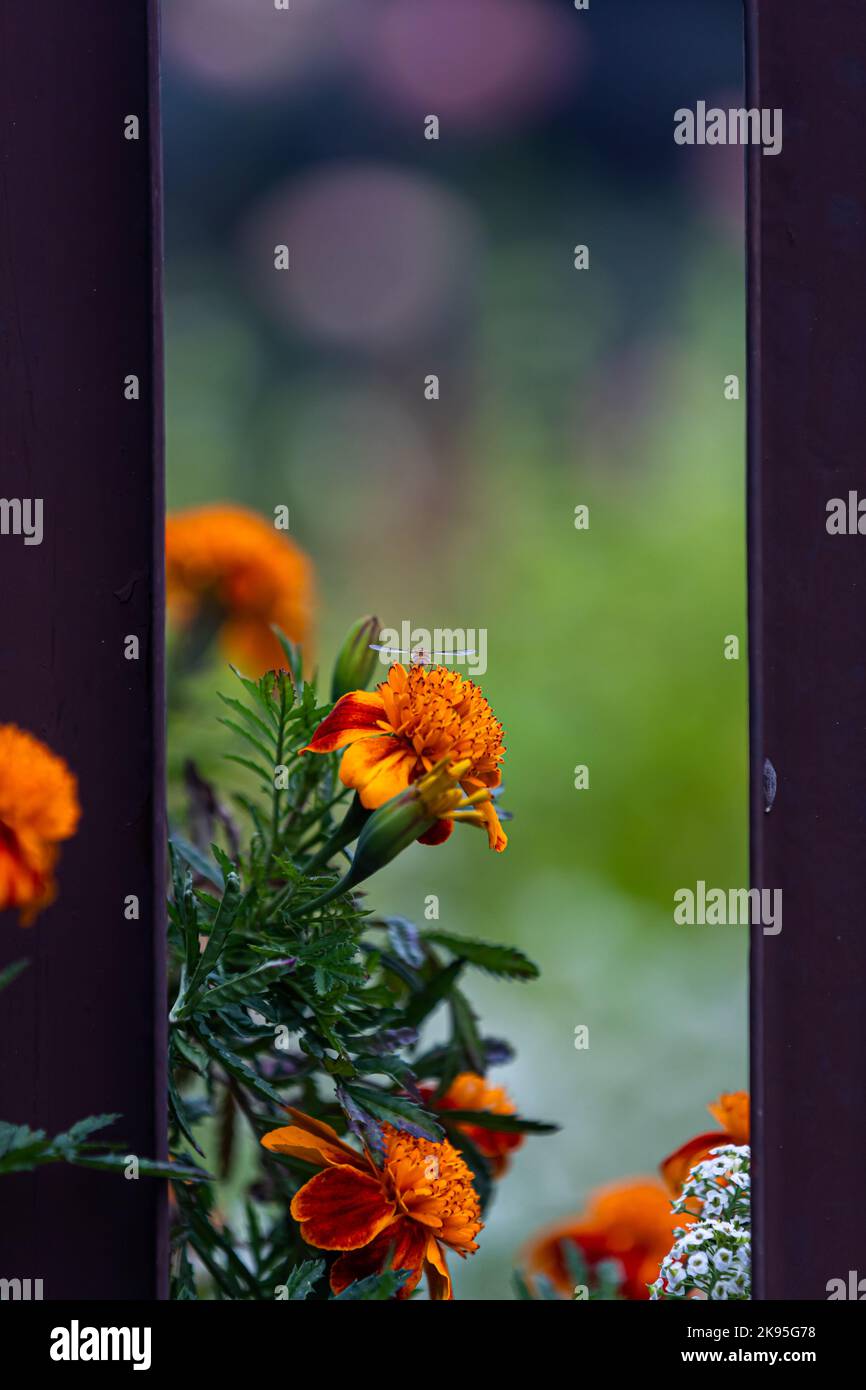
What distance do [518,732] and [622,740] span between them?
6.7 inches

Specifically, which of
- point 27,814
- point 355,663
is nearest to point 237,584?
point 355,663

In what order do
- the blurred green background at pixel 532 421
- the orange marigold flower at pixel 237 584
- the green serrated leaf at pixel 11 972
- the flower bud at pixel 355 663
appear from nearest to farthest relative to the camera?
the green serrated leaf at pixel 11 972 → the flower bud at pixel 355 663 → the orange marigold flower at pixel 237 584 → the blurred green background at pixel 532 421

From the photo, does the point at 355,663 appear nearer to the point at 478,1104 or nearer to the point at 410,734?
the point at 410,734

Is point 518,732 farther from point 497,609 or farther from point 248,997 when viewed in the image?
point 248,997

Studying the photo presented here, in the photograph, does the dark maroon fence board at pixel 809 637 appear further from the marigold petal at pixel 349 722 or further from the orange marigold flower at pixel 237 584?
the orange marigold flower at pixel 237 584

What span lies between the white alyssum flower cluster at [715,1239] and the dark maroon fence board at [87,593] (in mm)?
188

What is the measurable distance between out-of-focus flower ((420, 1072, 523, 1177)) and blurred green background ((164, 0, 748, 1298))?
30cm

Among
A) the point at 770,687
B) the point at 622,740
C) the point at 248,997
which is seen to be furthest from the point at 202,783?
the point at 622,740

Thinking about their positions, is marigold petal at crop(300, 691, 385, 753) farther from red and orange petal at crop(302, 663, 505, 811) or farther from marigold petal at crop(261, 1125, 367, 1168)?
marigold petal at crop(261, 1125, 367, 1168)

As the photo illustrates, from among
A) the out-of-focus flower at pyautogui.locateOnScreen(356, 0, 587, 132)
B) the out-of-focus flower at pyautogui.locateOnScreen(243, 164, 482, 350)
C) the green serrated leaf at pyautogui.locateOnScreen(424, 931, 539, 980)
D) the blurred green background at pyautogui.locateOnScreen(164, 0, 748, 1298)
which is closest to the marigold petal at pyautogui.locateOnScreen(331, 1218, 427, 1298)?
the green serrated leaf at pyautogui.locateOnScreen(424, 931, 539, 980)

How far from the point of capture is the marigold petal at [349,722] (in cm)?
48

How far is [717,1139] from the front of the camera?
568 mm

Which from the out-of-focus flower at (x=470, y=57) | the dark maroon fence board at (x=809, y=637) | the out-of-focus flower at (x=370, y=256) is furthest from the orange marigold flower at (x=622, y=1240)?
the out-of-focus flower at (x=470, y=57)

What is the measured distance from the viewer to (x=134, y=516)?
1.53 ft
